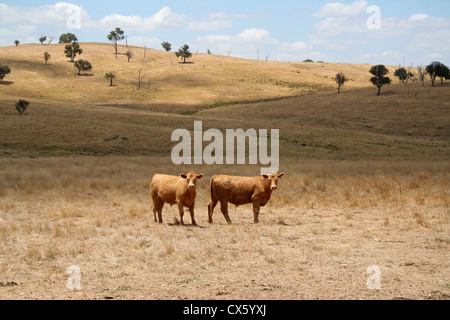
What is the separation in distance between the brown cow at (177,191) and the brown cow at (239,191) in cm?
71

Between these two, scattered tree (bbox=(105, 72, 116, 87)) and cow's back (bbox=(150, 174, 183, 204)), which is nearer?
cow's back (bbox=(150, 174, 183, 204))

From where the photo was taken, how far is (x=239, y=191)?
1432 centimetres

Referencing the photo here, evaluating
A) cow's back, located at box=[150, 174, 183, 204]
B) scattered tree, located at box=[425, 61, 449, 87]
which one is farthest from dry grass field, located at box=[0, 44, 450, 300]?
scattered tree, located at box=[425, 61, 449, 87]

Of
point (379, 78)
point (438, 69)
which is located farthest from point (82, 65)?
point (438, 69)

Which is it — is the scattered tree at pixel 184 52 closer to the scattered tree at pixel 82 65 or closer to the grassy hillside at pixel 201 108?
the grassy hillside at pixel 201 108

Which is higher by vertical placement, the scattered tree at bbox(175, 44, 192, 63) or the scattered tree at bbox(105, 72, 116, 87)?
the scattered tree at bbox(175, 44, 192, 63)

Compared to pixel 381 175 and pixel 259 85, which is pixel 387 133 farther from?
pixel 259 85

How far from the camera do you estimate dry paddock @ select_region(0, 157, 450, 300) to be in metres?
7.66

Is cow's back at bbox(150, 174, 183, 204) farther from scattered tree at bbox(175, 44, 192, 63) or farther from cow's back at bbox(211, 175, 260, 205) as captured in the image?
scattered tree at bbox(175, 44, 192, 63)

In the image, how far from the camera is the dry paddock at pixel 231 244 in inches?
302

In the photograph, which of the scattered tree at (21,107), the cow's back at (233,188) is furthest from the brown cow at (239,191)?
the scattered tree at (21,107)

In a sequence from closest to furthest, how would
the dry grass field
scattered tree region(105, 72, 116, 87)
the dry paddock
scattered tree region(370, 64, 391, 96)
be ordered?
1. the dry paddock
2. the dry grass field
3. scattered tree region(370, 64, 391, 96)
4. scattered tree region(105, 72, 116, 87)

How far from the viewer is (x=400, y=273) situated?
8320 millimetres

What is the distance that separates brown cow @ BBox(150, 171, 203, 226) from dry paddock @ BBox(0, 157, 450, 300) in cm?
70
